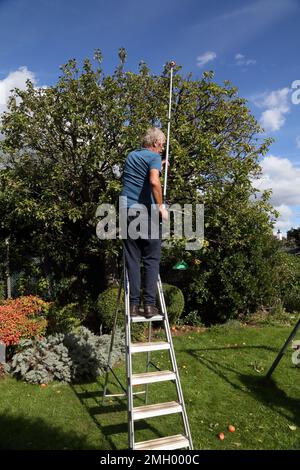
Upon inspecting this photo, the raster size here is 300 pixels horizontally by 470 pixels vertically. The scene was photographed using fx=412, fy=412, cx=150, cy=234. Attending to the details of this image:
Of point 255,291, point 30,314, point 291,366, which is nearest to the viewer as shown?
point 291,366

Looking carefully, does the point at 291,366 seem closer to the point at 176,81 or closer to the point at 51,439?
the point at 51,439

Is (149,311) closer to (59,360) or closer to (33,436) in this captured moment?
(33,436)

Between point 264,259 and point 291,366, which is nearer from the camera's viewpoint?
point 291,366

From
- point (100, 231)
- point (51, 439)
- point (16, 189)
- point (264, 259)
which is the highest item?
point (16, 189)

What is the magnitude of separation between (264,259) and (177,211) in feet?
9.52

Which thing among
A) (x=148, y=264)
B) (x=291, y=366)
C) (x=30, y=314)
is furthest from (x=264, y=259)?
(x=148, y=264)

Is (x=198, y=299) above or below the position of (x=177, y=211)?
below

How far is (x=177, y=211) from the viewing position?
882 centimetres

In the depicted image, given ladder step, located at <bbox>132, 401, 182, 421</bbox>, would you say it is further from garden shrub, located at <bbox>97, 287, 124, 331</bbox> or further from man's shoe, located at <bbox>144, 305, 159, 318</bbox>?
garden shrub, located at <bbox>97, 287, 124, 331</bbox>

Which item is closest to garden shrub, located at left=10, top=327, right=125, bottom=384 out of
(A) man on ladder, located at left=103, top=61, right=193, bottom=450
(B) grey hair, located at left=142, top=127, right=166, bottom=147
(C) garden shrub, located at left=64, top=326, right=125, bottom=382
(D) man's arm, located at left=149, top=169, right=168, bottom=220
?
(C) garden shrub, located at left=64, top=326, right=125, bottom=382

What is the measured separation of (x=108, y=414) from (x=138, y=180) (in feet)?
9.27

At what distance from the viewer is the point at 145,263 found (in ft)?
14.6

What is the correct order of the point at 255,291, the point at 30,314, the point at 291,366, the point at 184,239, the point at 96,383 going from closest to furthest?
the point at 96,383 < the point at 291,366 < the point at 30,314 < the point at 184,239 < the point at 255,291

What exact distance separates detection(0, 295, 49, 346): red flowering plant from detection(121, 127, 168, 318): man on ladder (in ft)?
10.1
